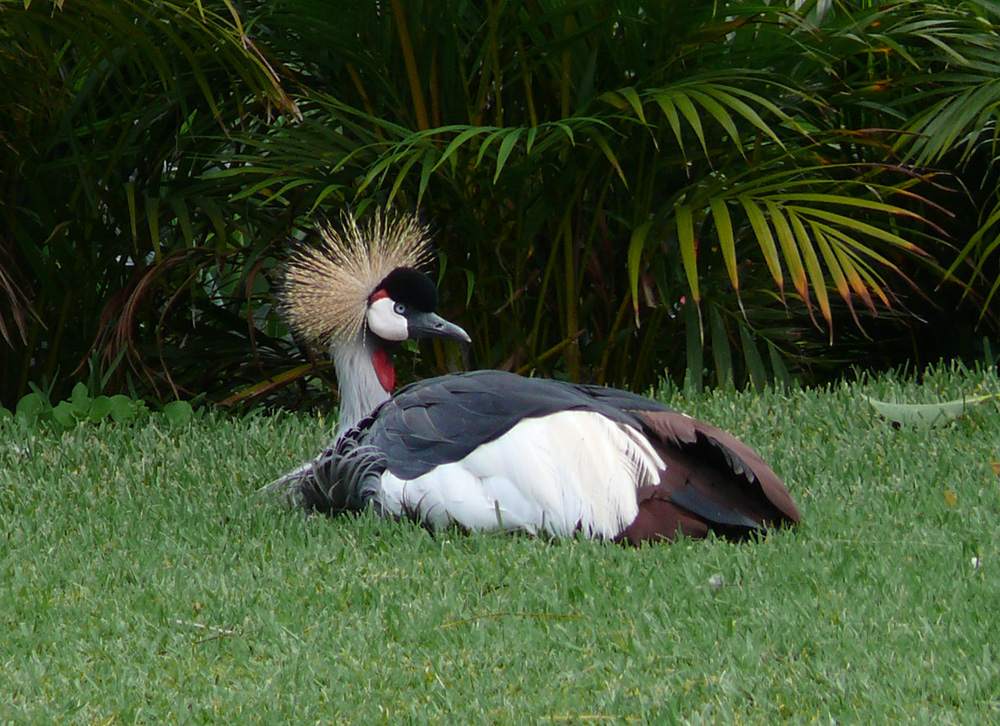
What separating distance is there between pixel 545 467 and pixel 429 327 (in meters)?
0.73

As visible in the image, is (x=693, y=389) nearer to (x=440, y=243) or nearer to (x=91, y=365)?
(x=440, y=243)

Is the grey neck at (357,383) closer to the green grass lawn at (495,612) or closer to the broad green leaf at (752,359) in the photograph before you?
the green grass lawn at (495,612)

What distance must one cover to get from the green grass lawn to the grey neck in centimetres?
34

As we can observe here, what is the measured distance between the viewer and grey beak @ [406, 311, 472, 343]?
11.7 ft

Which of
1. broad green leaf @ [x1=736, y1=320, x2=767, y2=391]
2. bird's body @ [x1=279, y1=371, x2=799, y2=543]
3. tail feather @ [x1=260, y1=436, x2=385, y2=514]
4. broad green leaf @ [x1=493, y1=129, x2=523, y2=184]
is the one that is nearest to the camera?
bird's body @ [x1=279, y1=371, x2=799, y2=543]

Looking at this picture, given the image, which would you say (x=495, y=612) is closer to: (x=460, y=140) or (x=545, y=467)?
(x=545, y=467)

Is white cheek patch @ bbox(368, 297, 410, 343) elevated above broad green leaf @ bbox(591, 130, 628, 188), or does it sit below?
below

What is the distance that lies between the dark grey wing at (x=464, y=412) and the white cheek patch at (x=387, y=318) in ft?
1.08

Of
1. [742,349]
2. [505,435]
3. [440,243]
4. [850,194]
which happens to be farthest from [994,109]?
[505,435]

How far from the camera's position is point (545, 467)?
9.76ft

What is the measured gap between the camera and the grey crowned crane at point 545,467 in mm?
2988

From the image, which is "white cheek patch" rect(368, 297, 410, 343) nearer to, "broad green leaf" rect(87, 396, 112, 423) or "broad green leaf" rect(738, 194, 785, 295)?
"broad green leaf" rect(738, 194, 785, 295)

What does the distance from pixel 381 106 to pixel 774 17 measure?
1.41 meters

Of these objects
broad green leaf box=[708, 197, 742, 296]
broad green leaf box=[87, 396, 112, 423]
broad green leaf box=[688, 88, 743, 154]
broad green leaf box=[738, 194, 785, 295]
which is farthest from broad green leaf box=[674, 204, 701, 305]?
broad green leaf box=[87, 396, 112, 423]
